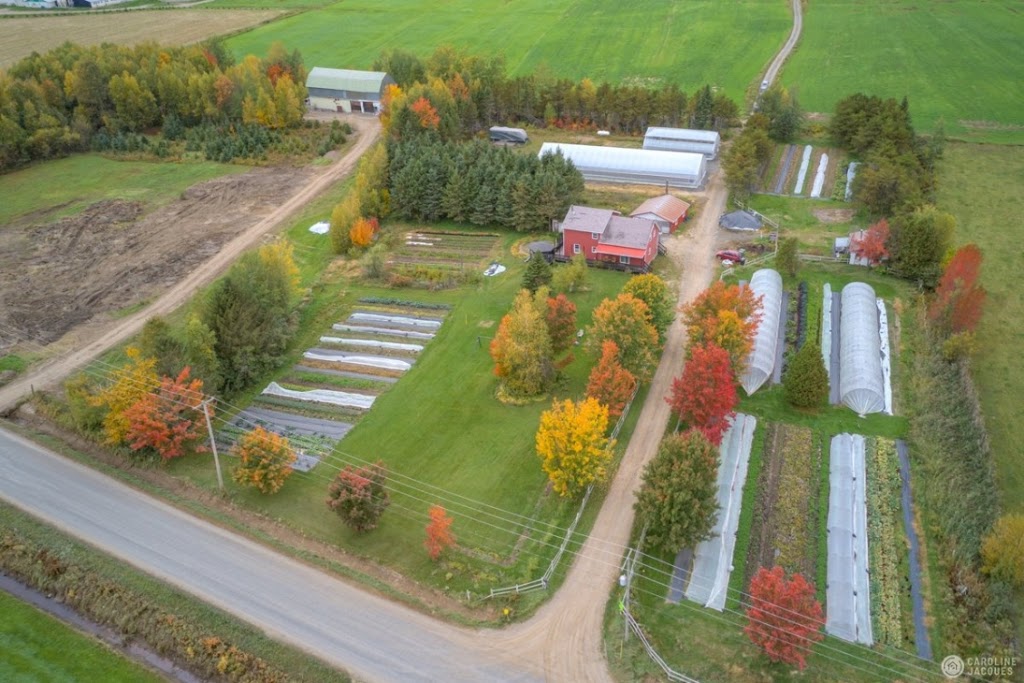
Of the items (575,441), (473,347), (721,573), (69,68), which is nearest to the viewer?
(721,573)

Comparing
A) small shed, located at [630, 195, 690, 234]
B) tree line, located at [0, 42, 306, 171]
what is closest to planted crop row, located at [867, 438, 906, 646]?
small shed, located at [630, 195, 690, 234]

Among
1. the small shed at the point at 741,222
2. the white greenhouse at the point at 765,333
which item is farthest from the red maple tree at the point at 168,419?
the small shed at the point at 741,222

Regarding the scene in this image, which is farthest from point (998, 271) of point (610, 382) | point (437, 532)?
point (437, 532)

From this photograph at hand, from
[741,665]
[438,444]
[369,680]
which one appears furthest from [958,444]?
[369,680]

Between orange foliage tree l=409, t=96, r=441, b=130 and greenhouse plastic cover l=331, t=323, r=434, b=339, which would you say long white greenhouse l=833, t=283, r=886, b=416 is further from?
orange foliage tree l=409, t=96, r=441, b=130

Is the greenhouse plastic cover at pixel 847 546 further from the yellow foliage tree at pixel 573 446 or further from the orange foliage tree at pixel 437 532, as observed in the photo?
the orange foliage tree at pixel 437 532

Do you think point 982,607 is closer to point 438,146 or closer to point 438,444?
point 438,444

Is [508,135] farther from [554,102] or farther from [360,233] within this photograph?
[360,233]
